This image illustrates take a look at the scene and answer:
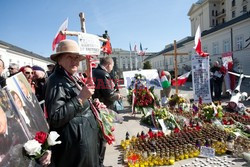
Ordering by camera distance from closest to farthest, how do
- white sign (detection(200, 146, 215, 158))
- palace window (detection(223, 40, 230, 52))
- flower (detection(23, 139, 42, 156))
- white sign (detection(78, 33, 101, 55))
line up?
flower (detection(23, 139, 42, 156))
white sign (detection(78, 33, 101, 55))
white sign (detection(200, 146, 215, 158))
palace window (detection(223, 40, 230, 52))

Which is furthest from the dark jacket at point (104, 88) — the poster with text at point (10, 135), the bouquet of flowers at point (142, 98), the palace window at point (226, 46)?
the palace window at point (226, 46)

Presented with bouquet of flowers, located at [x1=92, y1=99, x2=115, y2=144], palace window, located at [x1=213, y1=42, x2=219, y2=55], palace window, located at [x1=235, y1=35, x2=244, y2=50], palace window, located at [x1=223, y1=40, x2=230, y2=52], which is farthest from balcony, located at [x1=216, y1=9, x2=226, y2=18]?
bouquet of flowers, located at [x1=92, y1=99, x2=115, y2=144]

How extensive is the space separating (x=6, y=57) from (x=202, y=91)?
79.0ft

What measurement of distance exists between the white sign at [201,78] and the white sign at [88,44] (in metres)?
Result: 5.91

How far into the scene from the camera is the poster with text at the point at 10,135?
3.78 ft

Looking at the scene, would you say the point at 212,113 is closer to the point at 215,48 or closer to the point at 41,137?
the point at 41,137

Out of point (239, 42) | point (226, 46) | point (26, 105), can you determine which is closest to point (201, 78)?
point (26, 105)

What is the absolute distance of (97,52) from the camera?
1881 mm

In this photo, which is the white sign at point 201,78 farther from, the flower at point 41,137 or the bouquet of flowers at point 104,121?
the flower at point 41,137

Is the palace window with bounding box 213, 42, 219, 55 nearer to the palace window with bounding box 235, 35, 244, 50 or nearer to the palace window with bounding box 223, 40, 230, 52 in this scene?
the palace window with bounding box 223, 40, 230, 52

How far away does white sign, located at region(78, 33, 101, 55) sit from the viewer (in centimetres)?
179

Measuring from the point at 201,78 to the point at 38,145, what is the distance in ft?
21.9

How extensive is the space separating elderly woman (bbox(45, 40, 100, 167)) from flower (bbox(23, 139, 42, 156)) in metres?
0.29

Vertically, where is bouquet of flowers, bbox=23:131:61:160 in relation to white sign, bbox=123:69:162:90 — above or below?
below
